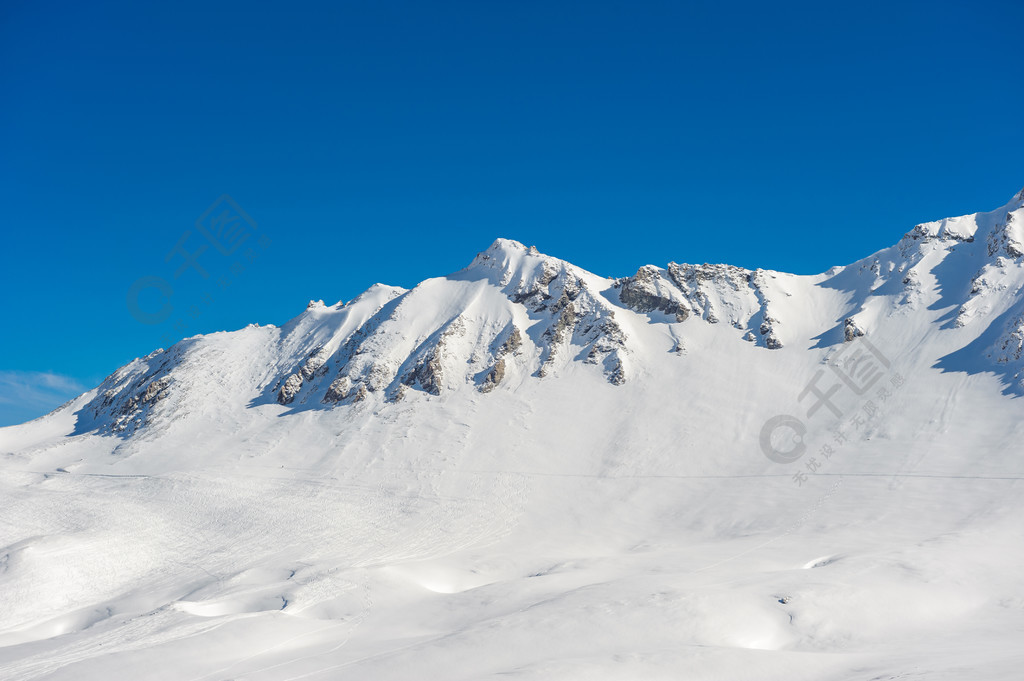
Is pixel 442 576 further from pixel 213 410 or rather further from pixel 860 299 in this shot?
pixel 860 299

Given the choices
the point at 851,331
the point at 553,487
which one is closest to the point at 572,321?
the point at 553,487

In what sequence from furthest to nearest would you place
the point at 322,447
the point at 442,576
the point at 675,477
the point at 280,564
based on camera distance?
1. the point at 322,447
2. the point at 675,477
3. the point at 280,564
4. the point at 442,576

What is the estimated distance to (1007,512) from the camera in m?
38.3

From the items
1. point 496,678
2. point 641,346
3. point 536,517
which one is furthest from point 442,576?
point 641,346

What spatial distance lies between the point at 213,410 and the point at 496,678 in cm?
6624

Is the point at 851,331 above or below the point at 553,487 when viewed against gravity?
above
